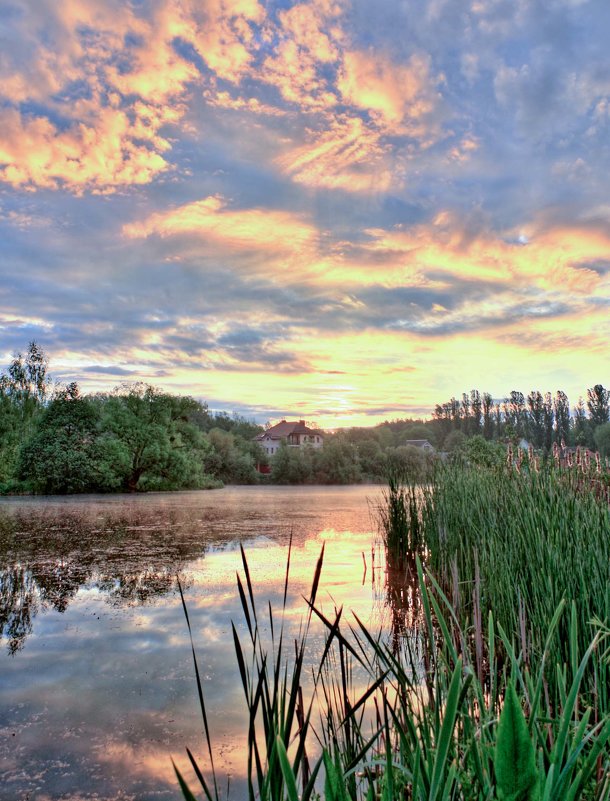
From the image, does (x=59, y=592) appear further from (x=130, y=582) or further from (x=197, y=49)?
(x=197, y=49)

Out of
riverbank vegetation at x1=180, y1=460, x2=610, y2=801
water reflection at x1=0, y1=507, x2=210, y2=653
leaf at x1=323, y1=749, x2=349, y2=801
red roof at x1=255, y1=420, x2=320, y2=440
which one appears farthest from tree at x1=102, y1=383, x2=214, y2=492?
red roof at x1=255, y1=420, x2=320, y2=440

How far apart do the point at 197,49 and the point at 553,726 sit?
28.7 feet

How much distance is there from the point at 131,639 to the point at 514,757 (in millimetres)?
4227

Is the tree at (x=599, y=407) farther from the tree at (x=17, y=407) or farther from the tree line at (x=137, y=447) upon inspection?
the tree at (x=17, y=407)

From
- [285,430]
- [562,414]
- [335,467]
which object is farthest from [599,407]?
[285,430]

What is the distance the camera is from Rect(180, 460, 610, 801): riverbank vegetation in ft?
2.61

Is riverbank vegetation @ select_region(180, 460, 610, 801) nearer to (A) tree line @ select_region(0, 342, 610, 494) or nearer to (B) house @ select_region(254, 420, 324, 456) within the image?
(A) tree line @ select_region(0, 342, 610, 494)

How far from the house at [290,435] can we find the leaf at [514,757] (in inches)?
2015

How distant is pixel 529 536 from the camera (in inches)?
124

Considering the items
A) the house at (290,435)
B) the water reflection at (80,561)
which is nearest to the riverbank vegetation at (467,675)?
the water reflection at (80,561)

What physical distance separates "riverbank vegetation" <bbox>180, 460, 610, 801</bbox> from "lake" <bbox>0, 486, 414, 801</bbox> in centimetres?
26

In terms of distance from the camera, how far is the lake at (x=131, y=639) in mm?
2535

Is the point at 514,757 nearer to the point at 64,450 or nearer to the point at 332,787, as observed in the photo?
the point at 332,787

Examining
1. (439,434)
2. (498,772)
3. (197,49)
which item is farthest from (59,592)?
(439,434)
